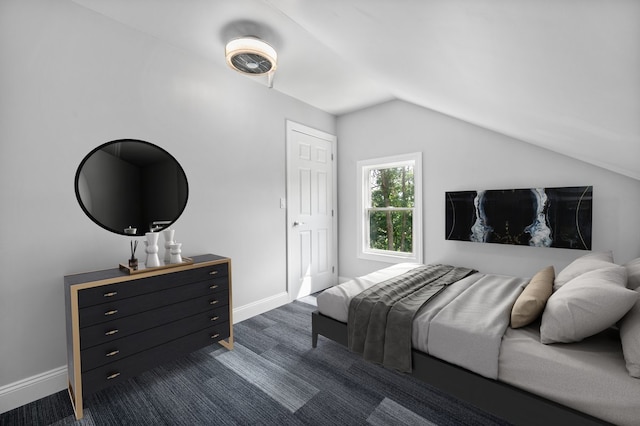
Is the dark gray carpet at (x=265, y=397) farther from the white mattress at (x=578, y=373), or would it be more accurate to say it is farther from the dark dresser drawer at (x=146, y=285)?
the dark dresser drawer at (x=146, y=285)

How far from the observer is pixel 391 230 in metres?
4.02

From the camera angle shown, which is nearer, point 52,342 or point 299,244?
point 52,342

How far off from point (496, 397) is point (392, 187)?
2850mm

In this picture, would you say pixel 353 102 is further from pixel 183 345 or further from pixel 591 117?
pixel 183 345

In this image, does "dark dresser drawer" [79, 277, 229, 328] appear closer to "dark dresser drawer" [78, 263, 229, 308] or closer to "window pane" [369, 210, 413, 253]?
"dark dresser drawer" [78, 263, 229, 308]

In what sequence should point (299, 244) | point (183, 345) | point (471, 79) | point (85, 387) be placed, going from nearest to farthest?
point (471, 79) → point (85, 387) → point (183, 345) → point (299, 244)

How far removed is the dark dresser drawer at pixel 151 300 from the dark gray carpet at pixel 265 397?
564mm

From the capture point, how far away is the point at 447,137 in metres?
3.36

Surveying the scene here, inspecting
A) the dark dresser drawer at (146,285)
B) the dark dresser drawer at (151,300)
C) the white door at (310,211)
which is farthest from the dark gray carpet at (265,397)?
the white door at (310,211)

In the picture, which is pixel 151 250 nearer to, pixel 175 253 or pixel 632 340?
pixel 175 253

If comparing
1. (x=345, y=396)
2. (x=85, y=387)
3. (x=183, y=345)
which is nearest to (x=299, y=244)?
(x=183, y=345)

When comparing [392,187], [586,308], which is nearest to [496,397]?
[586,308]

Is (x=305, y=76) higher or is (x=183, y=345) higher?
(x=305, y=76)

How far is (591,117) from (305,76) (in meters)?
2.53
